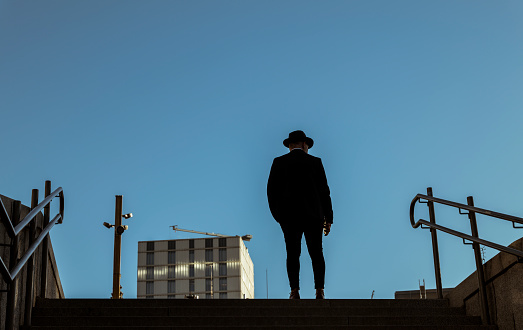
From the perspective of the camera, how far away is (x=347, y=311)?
621cm

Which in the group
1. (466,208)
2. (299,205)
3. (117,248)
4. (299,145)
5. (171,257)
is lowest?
(466,208)

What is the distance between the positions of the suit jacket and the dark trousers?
97 millimetres

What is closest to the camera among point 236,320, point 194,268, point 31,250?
point 31,250

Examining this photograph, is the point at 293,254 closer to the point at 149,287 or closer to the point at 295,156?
the point at 295,156

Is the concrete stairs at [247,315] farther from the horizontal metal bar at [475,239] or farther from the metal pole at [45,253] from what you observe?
the horizontal metal bar at [475,239]

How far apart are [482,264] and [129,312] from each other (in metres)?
3.27

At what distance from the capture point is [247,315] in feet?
20.1

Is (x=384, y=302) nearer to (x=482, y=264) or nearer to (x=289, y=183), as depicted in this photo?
(x=482, y=264)

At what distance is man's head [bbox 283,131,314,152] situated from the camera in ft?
24.8

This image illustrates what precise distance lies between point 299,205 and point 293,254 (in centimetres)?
51

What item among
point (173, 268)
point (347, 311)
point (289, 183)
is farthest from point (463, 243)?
point (173, 268)

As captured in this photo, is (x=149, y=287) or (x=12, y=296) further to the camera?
(x=149, y=287)

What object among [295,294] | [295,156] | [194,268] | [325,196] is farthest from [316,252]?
[194,268]

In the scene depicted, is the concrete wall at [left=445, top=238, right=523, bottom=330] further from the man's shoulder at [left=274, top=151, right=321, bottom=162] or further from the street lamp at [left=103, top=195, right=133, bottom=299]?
the street lamp at [left=103, top=195, right=133, bottom=299]
